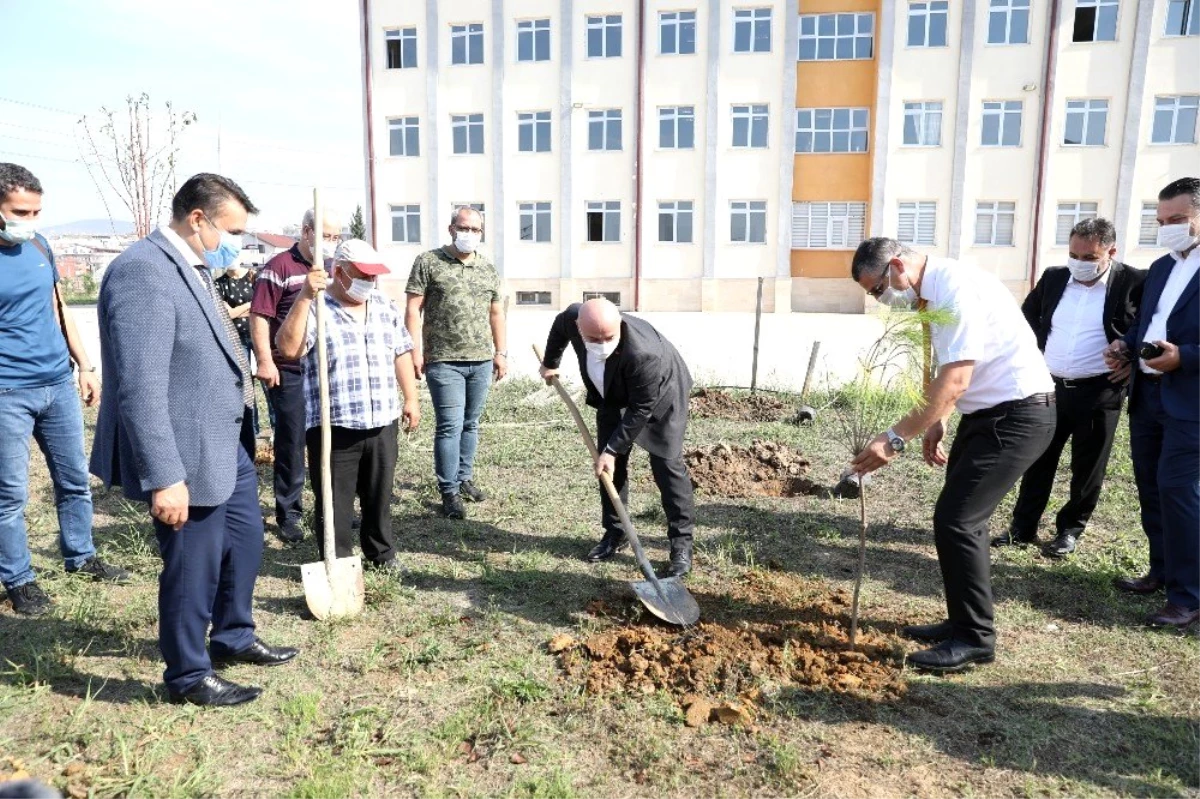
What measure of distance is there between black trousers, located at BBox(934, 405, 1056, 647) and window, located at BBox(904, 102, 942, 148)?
22079 millimetres

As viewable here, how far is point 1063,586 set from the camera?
428 cm

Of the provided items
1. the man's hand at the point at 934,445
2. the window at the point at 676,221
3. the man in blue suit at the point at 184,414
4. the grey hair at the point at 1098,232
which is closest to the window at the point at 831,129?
the window at the point at 676,221

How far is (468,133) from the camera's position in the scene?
984 inches

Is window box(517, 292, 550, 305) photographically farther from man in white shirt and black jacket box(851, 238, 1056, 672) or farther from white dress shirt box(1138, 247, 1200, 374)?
man in white shirt and black jacket box(851, 238, 1056, 672)

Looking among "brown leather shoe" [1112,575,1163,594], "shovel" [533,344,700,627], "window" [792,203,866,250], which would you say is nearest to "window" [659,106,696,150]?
"window" [792,203,866,250]

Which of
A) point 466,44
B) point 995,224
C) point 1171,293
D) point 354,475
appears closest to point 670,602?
point 354,475

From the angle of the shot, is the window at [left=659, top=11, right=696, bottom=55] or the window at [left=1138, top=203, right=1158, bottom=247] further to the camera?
the window at [left=659, top=11, right=696, bottom=55]

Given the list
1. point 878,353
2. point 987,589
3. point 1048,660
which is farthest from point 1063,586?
point 878,353

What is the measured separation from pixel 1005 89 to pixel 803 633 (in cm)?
2323

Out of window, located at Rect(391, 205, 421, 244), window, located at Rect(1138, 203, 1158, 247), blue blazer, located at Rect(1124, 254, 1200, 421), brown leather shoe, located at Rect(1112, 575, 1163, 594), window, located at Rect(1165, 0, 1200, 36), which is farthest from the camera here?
window, located at Rect(391, 205, 421, 244)

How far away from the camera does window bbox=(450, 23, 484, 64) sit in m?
24.6

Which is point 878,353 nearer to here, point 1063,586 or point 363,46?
point 1063,586

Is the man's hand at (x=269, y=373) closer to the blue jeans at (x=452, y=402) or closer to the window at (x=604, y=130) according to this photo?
the blue jeans at (x=452, y=402)

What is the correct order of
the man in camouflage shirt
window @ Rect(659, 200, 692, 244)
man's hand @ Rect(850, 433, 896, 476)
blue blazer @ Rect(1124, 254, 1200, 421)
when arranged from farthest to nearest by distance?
window @ Rect(659, 200, 692, 244) → the man in camouflage shirt → blue blazer @ Rect(1124, 254, 1200, 421) → man's hand @ Rect(850, 433, 896, 476)
